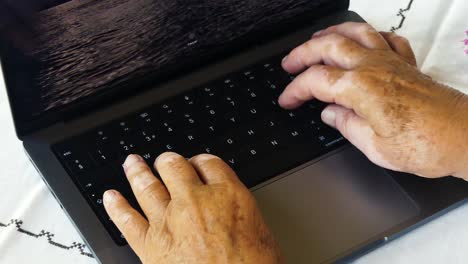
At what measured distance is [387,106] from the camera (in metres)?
0.54

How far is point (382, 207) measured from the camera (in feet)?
1.84

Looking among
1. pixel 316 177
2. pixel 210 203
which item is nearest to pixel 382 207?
pixel 316 177

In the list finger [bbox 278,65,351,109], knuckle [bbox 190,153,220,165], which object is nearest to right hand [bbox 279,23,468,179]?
finger [bbox 278,65,351,109]

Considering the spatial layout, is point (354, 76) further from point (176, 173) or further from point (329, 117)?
point (176, 173)

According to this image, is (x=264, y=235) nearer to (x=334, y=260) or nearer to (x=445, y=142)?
(x=334, y=260)

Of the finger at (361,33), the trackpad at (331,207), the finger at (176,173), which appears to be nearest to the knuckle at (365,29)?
the finger at (361,33)

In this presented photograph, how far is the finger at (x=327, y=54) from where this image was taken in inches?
23.6

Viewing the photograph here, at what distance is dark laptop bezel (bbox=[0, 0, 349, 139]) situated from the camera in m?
0.52

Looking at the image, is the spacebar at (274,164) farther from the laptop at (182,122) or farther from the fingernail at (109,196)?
the fingernail at (109,196)

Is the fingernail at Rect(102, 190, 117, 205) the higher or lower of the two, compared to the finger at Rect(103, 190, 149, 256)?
higher

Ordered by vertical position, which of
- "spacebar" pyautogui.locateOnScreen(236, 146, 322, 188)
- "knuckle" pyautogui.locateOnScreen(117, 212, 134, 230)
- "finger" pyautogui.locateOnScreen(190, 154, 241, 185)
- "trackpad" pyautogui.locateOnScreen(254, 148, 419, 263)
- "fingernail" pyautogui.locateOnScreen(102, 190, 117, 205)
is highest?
"finger" pyautogui.locateOnScreen(190, 154, 241, 185)

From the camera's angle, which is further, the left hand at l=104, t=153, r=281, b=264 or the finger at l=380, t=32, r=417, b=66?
the finger at l=380, t=32, r=417, b=66

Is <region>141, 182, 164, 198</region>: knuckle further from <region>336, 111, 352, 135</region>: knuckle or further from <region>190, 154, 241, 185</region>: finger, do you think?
<region>336, 111, 352, 135</region>: knuckle

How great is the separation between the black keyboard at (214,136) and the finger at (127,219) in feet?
0.06
